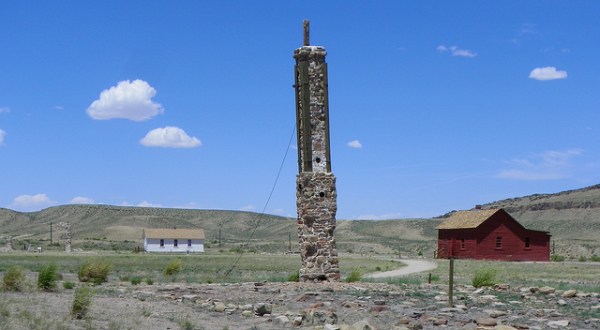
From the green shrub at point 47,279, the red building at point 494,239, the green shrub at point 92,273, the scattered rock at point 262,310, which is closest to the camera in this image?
the scattered rock at point 262,310

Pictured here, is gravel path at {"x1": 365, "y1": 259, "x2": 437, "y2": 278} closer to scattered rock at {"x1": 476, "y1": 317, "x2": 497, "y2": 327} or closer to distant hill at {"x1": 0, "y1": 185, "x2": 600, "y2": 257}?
scattered rock at {"x1": 476, "y1": 317, "x2": 497, "y2": 327}

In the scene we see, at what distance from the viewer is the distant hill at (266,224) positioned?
363 ft

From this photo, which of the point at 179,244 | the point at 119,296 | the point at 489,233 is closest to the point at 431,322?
the point at 119,296

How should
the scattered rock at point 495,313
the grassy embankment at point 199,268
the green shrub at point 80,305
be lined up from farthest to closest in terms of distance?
the grassy embankment at point 199,268
the scattered rock at point 495,313
the green shrub at point 80,305

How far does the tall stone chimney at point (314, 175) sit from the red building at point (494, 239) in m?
33.9

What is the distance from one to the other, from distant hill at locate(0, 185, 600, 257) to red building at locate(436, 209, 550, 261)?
122 ft

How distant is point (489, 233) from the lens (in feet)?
187

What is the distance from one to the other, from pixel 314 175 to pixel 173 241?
7019cm

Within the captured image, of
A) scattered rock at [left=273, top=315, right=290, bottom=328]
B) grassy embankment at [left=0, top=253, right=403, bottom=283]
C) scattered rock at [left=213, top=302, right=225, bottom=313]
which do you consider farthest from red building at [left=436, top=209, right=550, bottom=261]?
scattered rock at [left=273, top=315, right=290, bottom=328]

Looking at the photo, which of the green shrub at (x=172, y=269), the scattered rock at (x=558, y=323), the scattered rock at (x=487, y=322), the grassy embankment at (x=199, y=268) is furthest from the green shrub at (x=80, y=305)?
the green shrub at (x=172, y=269)

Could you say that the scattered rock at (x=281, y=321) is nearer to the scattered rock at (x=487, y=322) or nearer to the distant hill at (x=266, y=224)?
the scattered rock at (x=487, y=322)

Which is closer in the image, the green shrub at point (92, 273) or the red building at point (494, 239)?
the green shrub at point (92, 273)

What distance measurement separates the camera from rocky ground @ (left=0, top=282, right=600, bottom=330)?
13.9 metres

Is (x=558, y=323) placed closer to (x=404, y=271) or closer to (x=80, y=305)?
(x=80, y=305)
